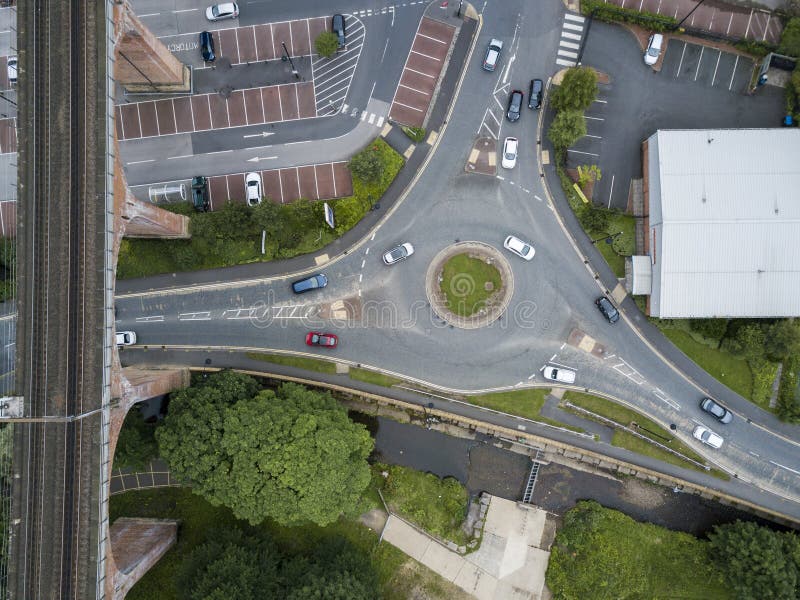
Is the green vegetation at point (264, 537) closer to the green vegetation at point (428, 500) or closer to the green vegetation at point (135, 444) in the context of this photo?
the green vegetation at point (428, 500)

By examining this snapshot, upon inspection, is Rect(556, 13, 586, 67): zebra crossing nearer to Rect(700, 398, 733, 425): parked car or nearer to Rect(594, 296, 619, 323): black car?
Rect(594, 296, 619, 323): black car

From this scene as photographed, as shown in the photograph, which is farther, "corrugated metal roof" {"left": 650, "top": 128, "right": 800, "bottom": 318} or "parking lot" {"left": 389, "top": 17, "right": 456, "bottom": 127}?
"parking lot" {"left": 389, "top": 17, "right": 456, "bottom": 127}

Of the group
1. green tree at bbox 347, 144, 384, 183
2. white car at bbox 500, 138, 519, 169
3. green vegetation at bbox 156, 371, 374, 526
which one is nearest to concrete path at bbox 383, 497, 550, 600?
green vegetation at bbox 156, 371, 374, 526

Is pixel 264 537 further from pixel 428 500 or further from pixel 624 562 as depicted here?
pixel 624 562

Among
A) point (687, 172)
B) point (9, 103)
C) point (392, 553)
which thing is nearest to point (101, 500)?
point (392, 553)

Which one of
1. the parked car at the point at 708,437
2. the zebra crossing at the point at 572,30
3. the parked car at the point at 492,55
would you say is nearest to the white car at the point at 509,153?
the parked car at the point at 492,55

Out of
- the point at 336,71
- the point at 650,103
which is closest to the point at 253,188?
the point at 336,71

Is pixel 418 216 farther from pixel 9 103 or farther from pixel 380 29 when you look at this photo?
pixel 9 103
